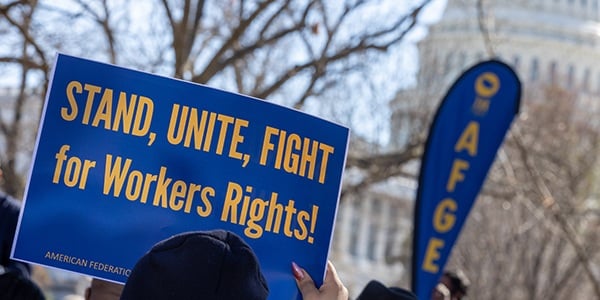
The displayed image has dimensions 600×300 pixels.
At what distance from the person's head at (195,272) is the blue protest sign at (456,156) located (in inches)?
268

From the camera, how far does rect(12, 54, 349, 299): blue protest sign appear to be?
429 centimetres

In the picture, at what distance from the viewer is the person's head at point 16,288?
5.01 meters

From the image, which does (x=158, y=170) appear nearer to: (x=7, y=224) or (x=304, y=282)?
(x=304, y=282)

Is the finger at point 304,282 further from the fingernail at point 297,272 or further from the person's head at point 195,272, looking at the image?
the person's head at point 195,272

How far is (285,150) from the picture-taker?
4.32m

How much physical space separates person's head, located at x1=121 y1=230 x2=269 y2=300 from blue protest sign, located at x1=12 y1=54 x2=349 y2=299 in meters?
1.10

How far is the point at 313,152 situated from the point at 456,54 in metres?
29.7

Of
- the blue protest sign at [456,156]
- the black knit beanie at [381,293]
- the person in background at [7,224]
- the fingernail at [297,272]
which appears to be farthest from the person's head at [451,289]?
the fingernail at [297,272]

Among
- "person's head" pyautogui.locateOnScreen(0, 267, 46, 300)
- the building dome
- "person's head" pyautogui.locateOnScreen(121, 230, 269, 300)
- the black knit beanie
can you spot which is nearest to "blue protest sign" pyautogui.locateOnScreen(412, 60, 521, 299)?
the black knit beanie

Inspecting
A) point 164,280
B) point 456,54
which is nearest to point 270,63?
point 456,54

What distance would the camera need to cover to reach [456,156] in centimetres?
1073

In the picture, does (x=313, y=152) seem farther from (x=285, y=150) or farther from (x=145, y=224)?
(x=145, y=224)

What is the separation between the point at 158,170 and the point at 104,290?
0.41 metres

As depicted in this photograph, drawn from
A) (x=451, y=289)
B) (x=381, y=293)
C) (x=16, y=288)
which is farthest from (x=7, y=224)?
(x=451, y=289)
